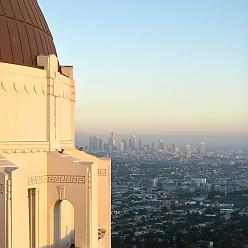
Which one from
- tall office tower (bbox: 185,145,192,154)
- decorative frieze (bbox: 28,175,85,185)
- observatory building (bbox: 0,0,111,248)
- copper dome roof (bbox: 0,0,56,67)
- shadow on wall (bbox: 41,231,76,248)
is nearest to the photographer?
observatory building (bbox: 0,0,111,248)

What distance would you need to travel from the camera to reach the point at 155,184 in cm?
8306

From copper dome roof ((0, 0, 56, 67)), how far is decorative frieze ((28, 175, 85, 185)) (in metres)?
2.49

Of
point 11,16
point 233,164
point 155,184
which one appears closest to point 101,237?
point 11,16

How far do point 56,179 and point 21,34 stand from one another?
10.8 ft

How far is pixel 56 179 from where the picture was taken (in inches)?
401

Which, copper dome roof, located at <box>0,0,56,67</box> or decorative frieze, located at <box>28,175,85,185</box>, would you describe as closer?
decorative frieze, located at <box>28,175,85,185</box>

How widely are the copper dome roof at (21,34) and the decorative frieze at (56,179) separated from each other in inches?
97.9

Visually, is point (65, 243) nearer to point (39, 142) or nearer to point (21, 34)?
point (39, 142)

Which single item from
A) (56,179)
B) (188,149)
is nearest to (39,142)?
(56,179)

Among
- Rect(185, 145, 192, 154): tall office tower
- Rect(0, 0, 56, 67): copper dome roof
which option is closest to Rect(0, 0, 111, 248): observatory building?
Rect(0, 0, 56, 67): copper dome roof

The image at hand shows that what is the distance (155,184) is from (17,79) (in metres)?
74.5

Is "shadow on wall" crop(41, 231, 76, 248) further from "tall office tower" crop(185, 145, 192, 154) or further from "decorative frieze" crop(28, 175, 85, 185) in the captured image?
"tall office tower" crop(185, 145, 192, 154)

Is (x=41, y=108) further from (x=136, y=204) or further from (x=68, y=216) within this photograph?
(x=136, y=204)

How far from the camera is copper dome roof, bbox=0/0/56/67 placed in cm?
1014
